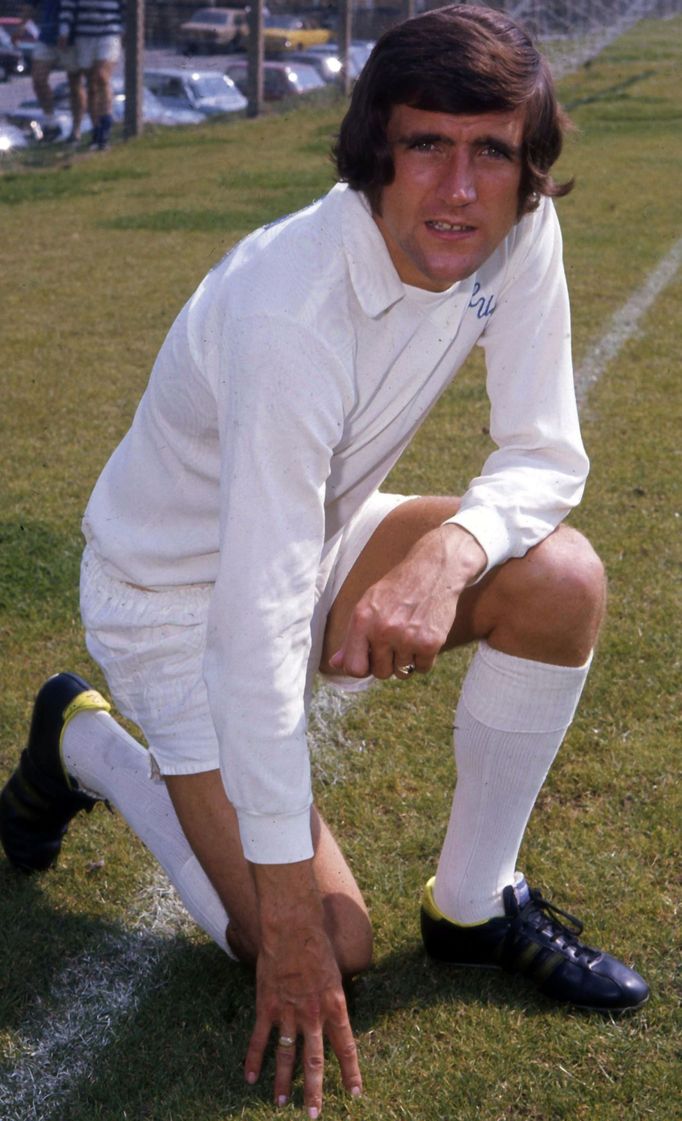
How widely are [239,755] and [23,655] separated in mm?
1673

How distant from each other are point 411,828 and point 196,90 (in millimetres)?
14224

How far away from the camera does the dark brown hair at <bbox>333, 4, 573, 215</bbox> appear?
2047mm

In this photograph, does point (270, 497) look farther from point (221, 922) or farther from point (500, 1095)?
point (500, 1095)

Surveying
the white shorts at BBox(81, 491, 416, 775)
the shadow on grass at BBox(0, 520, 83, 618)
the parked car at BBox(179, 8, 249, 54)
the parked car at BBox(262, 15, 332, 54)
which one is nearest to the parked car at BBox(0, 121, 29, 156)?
the parked car at BBox(179, 8, 249, 54)

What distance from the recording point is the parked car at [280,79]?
52.6 feet

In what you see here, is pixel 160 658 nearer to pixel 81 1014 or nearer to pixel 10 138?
pixel 81 1014

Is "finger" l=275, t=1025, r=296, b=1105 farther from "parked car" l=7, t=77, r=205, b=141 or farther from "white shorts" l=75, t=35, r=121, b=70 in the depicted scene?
"parked car" l=7, t=77, r=205, b=141

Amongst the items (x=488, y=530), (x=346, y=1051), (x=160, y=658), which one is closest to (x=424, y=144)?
(x=488, y=530)

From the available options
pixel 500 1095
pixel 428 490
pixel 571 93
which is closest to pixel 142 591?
pixel 500 1095

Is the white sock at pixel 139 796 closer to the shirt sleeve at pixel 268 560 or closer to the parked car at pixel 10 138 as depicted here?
the shirt sleeve at pixel 268 560

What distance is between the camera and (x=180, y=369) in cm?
216

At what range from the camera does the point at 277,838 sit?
198cm

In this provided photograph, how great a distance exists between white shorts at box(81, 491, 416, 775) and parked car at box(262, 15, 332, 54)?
21.2 metres

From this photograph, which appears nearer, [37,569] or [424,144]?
[424,144]
